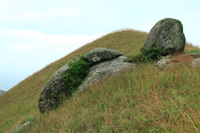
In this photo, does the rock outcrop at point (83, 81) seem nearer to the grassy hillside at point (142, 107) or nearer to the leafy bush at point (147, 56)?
the leafy bush at point (147, 56)

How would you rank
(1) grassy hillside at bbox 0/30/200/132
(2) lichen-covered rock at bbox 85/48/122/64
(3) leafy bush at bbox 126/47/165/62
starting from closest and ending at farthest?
(1) grassy hillside at bbox 0/30/200/132 < (3) leafy bush at bbox 126/47/165/62 < (2) lichen-covered rock at bbox 85/48/122/64

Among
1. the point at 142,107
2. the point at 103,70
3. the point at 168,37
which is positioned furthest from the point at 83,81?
the point at 168,37

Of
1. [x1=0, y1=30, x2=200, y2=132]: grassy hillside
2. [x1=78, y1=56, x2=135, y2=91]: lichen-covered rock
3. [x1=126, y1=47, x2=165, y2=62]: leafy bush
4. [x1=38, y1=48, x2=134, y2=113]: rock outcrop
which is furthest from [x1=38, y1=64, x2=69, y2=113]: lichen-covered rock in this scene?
[x1=126, y1=47, x2=165, y2=62]: leafy bush

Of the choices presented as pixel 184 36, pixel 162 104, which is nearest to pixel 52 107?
pixel 162 104

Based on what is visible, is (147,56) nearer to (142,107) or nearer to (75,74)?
(75,74)

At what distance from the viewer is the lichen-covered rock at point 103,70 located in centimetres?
881

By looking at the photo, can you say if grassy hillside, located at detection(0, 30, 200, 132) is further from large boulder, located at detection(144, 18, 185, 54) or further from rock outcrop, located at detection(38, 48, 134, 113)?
large boulder, located at detection(144, 18, 185, 54)

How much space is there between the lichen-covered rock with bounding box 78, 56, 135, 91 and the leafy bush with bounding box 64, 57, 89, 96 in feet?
1.12

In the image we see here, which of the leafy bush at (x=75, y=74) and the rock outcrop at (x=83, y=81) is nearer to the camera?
the rock outcrop at (x=83, y=81)

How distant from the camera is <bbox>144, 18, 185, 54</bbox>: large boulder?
10406mm

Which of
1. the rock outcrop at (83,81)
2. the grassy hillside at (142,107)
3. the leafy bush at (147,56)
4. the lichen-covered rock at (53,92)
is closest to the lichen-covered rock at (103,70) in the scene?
the rock outcrop at (83,81)

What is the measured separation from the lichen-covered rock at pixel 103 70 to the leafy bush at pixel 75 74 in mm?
341

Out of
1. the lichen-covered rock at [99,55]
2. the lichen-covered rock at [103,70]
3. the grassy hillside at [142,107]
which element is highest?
the lichen-covered rock at [99,55]

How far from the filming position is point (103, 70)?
359 inches
